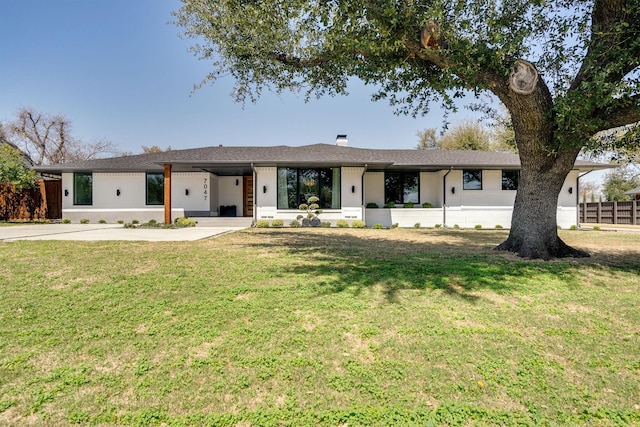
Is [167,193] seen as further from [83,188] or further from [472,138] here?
[472,138]

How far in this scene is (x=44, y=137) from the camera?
32.3 m

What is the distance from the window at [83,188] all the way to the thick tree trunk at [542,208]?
18.5m

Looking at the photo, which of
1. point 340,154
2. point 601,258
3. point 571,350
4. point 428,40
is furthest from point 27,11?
point 601,258

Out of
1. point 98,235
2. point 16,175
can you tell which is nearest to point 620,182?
point 98,235

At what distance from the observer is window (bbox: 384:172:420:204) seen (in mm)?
16375

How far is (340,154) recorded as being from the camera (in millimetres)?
15500

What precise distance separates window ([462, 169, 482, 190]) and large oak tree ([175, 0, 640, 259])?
944 centimetres

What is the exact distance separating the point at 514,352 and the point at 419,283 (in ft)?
5.78

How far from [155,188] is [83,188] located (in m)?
3.59

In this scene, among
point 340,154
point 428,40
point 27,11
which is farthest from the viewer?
point 340,154

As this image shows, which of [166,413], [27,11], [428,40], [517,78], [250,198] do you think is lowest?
[166,413]

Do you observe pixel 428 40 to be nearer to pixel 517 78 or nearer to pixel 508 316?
pixel 517 78

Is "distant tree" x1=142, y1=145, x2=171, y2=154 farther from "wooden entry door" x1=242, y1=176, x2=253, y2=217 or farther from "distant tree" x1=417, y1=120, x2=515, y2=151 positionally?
"distant tree" x1=417, y1=120, x2=515, y2=151

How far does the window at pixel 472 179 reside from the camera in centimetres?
1603
